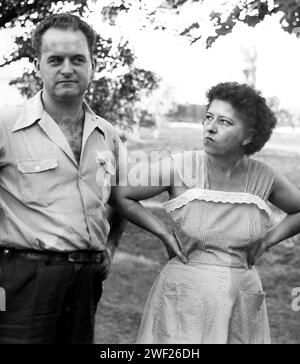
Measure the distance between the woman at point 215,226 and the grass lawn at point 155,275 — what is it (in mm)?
2179

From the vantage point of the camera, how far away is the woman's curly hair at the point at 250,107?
2824 mm

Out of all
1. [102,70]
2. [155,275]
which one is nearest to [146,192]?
[102,70]

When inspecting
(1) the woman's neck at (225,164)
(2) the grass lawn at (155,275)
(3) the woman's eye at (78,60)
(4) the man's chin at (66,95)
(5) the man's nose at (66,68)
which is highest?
(3) the woman's eye at (78,60)

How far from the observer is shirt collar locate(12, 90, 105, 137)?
Answer: 8.29 feet

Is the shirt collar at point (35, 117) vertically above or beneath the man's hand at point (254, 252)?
above

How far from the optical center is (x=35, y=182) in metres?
2.49

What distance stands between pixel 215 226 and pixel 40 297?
0.80 metres

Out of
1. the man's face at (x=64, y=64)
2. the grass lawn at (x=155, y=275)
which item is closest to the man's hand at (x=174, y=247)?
the man's face at (x=64, y=64)

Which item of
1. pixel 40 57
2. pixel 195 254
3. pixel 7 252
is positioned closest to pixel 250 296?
pixel 195 254

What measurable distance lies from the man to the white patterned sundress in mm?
365

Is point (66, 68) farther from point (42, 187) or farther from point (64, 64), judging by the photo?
point (42, 187)

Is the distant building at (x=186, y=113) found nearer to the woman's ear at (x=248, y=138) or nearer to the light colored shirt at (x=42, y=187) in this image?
the woman's ear at (x=248, y=138)

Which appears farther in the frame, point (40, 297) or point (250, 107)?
point (250, 107)

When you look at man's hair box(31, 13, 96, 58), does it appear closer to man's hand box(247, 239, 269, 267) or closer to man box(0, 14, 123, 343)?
man box(0, 14, 123, 343)
